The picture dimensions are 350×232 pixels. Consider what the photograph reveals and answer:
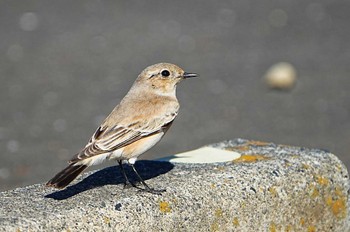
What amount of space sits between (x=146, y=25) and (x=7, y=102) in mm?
3767

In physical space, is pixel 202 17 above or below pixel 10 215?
above

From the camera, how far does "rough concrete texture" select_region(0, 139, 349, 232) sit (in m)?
4.48

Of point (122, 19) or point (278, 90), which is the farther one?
point (122, 19)

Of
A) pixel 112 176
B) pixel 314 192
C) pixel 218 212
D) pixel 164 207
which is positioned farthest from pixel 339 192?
pixel 112 176

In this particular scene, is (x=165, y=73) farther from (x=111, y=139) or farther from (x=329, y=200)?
(x=329, y=200)

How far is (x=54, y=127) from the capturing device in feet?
34.1

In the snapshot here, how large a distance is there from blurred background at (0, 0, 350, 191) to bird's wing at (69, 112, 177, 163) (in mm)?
3518

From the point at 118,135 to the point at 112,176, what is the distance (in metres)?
0.35

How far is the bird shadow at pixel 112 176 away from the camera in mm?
4895

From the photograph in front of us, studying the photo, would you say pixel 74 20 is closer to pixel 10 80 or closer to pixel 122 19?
pixel 122 19

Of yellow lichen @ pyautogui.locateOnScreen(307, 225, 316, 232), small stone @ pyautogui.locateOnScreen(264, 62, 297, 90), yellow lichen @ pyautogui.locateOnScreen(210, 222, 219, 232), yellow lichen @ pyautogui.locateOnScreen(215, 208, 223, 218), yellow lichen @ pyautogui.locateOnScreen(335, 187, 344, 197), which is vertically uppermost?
small stone @ pyautogui.locateOnScreen(264, 62, 297, 90)

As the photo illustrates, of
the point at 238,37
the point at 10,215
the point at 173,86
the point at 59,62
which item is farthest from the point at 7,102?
the point at 10,215

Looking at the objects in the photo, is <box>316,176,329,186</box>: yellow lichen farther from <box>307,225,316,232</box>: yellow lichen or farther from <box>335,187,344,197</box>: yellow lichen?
<box>307,225,316,232</box>: yellow lichen

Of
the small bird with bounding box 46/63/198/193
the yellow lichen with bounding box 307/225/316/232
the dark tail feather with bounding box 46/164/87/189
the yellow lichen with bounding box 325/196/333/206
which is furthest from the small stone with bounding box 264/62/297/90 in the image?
the dark tail feather with bounding box 46/164/87/189
